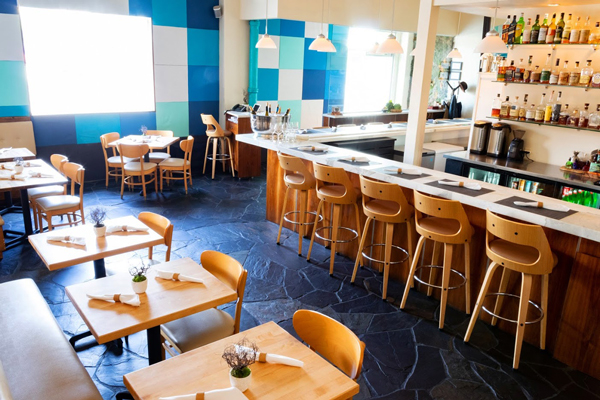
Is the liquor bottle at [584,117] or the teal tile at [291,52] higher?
the teal tile at [291,52]

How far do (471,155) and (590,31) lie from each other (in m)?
1.62

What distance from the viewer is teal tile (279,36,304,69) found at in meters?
8.31

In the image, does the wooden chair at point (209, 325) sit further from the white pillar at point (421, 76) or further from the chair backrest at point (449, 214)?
the white pillar at point (421, 76)

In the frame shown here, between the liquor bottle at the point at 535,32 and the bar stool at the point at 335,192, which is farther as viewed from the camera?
the liquor bottle at the point at 535,32

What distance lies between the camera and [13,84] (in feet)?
20.9

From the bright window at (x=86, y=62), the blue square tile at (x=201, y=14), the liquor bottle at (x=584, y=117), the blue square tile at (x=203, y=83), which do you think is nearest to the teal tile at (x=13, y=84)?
the bright window at (x=86, y=62)

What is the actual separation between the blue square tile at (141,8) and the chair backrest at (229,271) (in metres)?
5.62

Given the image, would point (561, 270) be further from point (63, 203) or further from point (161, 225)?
point (63, 203)


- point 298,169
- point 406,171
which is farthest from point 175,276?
point 406,171

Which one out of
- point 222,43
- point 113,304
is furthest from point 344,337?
point 222,43

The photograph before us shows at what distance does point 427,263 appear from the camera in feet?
13.2

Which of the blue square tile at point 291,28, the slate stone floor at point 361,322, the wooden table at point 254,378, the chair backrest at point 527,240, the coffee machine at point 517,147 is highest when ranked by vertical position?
the blue square tile at point 291,28

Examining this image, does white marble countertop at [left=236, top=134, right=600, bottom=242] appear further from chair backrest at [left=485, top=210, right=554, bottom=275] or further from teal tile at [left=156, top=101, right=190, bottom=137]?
teal tile at [left=156, top=101, right=190, bottom=137]

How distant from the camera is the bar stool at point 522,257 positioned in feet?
9.43
